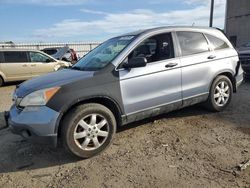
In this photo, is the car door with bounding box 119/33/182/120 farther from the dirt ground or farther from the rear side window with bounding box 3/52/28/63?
the rear side window with bounding box 3/52/28/63

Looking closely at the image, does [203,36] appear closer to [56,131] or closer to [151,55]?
[151,55]

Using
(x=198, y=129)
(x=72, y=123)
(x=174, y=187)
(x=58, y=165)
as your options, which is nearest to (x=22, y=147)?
(x=58, y=165)

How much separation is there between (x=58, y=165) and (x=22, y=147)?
1047mm

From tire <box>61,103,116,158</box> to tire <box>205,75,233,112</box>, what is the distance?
2.40 metres

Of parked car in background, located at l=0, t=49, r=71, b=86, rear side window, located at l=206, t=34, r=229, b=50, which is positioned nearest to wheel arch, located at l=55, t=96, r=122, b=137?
rear side window, located at l=206, t=34, r=229, b=50

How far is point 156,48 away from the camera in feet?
17.3

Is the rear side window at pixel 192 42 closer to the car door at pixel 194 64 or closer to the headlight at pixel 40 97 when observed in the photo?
the car door at pixel 194 64

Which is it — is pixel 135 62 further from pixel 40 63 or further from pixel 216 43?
pixel 40 63

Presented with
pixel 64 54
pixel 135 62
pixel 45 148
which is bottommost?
pixel 64 54

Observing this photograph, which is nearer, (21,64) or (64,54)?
(21,64)

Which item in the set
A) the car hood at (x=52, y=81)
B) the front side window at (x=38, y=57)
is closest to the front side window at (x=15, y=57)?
the front side window at (x=38, y=57)

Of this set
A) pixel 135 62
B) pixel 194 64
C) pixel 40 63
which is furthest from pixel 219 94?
pixel 40 63

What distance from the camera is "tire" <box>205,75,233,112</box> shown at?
5.98m

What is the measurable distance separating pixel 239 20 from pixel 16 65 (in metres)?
22.4
